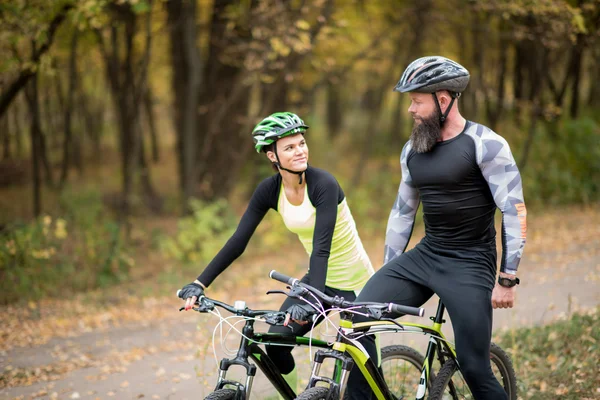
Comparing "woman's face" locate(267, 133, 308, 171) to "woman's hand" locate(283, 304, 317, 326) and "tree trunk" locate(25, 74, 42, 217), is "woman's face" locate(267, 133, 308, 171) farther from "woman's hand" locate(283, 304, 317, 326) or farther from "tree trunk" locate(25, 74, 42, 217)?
"tree trunk" locate(25, 74, 42, 217)

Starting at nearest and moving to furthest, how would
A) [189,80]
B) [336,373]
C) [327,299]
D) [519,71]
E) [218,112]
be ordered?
[327,299]
[336,373]
[189,80]
[218,112]
[519,71]

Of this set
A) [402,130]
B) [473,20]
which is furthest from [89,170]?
[473,20]

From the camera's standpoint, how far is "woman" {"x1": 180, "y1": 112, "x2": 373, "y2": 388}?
12.1 ft

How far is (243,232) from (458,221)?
1.21 meters

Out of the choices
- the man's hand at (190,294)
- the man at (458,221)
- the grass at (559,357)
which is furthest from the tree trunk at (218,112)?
the man's hand at (190,294)

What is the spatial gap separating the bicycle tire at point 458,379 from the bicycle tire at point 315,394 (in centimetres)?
80

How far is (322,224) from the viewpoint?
3.72m

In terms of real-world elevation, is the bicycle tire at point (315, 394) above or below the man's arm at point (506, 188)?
below

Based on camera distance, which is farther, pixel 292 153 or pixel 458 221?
pixel 292 153

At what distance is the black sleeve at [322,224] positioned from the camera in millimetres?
3654

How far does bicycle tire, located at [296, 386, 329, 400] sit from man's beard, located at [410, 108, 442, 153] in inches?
54.2

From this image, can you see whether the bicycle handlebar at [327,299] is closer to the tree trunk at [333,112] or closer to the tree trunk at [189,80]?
the tree trunk at [189,80]

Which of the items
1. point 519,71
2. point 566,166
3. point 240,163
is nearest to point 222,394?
point 240,163

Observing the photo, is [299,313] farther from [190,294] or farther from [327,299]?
[190,294]
